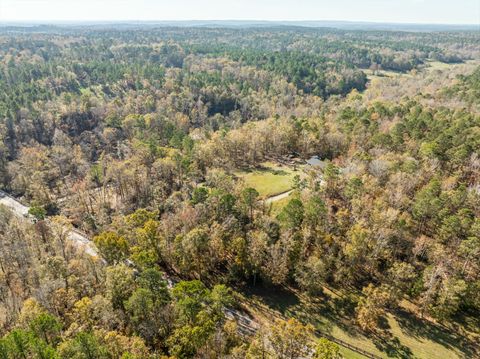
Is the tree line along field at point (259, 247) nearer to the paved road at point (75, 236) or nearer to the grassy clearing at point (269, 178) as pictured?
the grassy clearing at point (269, 178)

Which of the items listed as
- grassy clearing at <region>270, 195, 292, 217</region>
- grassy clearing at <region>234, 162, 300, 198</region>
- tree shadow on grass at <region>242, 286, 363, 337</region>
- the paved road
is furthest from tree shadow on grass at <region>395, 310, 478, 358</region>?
→ the paved road

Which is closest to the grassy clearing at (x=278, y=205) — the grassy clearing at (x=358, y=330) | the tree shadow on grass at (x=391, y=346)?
the grassy clearing at (x=358, y=330)

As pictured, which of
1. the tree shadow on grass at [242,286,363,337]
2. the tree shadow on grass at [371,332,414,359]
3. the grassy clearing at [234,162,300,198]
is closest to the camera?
the tree shadow on grass at [371,332,414,359]

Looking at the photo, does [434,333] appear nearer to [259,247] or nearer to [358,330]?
[358,330]

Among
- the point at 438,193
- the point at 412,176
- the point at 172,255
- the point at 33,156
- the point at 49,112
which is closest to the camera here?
the point at 172,255

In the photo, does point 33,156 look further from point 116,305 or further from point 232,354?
point 232,354

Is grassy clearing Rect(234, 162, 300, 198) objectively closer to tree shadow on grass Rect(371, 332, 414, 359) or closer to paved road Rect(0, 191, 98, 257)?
paved road Rect(0, 191, 98, 257)

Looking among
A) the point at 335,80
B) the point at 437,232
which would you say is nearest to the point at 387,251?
the point at 437,232
